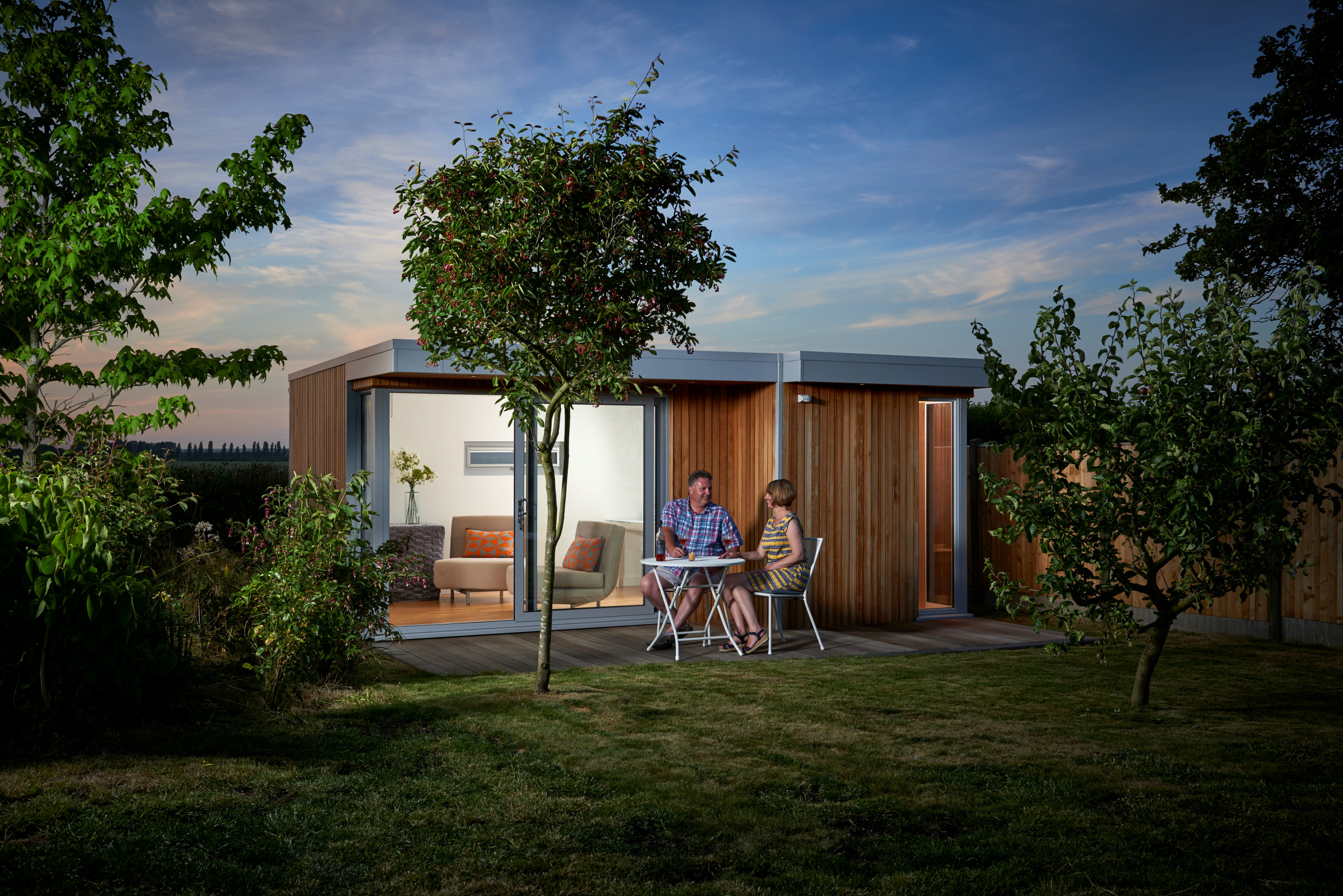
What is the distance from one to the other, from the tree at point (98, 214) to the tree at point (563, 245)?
10.3 feet

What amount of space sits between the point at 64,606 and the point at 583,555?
5241 millimetres

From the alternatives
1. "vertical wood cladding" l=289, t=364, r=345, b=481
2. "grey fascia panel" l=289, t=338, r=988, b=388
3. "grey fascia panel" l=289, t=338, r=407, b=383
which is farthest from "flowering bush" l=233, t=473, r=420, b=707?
"grey fascia panel" l=289, t=338, r=988, b=388

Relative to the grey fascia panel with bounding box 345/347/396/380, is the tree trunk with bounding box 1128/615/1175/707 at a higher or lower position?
lower

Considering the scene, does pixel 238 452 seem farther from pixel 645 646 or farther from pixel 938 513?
pixel 938 513

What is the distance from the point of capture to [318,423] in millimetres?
9875

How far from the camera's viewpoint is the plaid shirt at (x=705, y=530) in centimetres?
793

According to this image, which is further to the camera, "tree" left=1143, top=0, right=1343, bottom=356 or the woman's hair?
"tree" left=1143, top=0, right=1343, bottom=356

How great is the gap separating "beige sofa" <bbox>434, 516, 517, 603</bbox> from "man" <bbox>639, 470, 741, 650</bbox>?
175cm

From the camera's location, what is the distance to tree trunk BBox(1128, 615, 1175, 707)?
18.3 ft

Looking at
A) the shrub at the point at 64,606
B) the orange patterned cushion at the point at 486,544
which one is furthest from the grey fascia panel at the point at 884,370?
the shrub at the point at 64,606

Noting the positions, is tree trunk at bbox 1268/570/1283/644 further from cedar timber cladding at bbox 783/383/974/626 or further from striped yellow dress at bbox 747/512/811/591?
striped yellow dress at bbox 747/512/811/591

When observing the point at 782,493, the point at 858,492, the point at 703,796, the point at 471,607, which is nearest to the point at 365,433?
the point at 471,607

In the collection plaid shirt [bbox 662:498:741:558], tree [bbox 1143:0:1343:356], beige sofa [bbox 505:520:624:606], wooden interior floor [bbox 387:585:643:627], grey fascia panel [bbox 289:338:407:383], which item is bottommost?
wooden interior floor [bbox 387:585:643:627]

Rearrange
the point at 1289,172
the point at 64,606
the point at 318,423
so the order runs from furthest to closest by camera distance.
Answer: the point at 1289,172 → the point at 318,423 → the point at 64,606
